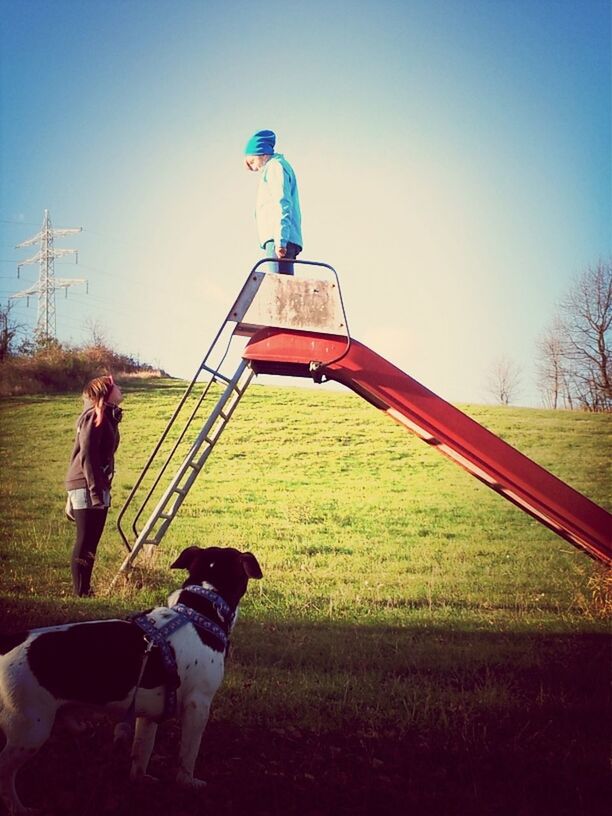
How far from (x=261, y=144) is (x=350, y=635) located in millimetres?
3138

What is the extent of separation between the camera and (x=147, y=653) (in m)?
2.17

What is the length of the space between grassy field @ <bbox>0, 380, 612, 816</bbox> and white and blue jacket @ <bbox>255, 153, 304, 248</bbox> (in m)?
2.43

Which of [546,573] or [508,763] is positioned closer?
[508,763]

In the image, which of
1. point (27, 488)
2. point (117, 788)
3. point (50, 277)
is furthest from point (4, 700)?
point (27, 488)

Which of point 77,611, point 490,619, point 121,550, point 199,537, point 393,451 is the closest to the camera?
point 77,611

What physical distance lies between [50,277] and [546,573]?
17.9ft

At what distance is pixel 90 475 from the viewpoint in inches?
181

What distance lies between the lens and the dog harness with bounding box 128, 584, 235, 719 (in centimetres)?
220

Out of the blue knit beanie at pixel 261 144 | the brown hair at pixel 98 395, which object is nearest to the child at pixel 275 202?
the blue knit beanie at pixel 261 144

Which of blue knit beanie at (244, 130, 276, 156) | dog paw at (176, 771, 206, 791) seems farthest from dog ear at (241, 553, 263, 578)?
blue knit beanie at (244, 130, 276, 156)

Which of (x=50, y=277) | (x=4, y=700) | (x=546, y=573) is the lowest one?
(x=546, y=573)

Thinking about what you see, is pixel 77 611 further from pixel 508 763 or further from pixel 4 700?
pixel 508 763

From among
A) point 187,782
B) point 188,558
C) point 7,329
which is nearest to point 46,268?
point 7,329

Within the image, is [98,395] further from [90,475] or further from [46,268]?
[46,268]
